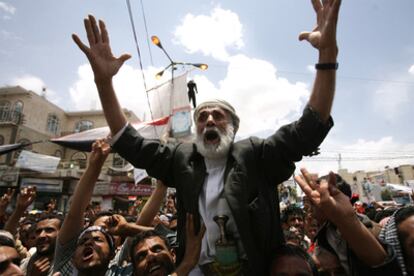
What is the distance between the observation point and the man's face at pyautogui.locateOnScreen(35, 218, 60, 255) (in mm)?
2877

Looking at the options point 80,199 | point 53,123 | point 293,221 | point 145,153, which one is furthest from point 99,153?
point 53,123

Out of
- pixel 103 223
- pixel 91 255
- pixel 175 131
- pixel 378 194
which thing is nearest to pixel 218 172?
pixel 91 255

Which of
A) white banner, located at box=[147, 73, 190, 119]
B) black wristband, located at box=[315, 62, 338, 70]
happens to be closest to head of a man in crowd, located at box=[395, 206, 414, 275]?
black wristband, located at box=[315, 62, 338, 70]

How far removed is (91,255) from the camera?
7.67ft

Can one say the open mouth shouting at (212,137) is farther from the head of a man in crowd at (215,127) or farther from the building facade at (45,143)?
the building facade at (45,143)

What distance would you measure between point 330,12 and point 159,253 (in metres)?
2.13

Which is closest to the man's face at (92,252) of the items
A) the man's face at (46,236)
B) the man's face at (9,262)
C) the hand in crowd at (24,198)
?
the man's face at (9,262)

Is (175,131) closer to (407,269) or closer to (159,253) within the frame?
(159,253)

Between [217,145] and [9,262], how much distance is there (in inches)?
69.4

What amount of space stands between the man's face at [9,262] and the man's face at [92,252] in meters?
0.43

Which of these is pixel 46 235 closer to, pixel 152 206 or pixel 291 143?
pixel 152 206

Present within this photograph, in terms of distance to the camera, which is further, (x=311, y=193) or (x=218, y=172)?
(x=218, y=172)

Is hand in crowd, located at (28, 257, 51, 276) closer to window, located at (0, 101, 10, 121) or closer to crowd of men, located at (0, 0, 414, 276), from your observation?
crowd of men, located at (0, 0, 414, 276)

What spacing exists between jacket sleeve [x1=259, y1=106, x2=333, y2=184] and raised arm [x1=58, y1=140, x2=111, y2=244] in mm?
1495
